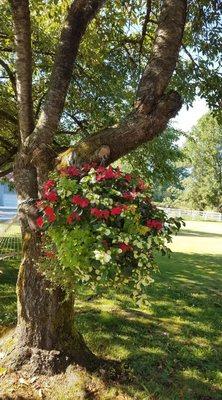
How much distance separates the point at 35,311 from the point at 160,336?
2825 mm

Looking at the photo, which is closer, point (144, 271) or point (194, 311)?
point (144, 271)

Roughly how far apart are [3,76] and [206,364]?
1019 centimetres

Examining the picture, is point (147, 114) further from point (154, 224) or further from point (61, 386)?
point (61, 386)

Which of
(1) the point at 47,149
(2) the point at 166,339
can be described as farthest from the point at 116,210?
(2) the point at 166,339

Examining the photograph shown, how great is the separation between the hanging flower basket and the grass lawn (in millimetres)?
1925

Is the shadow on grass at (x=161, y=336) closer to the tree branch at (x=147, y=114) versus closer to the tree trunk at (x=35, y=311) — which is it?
the tree trunk at (x=35, y=311)

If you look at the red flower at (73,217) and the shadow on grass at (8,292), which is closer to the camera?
the red flower at (73,217)

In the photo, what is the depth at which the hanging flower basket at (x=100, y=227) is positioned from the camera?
391cm

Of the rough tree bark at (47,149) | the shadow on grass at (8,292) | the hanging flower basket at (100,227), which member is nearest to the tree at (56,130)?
the rough tree bark at (47,149)

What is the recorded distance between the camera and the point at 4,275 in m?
10.8

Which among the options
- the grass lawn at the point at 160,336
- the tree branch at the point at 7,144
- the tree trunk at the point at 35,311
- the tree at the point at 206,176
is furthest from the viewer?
the tree at the point at 206,176

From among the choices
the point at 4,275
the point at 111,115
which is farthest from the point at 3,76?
the point at 4,275

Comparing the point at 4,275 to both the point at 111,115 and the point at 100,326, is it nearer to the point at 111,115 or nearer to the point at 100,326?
the point at 100,326

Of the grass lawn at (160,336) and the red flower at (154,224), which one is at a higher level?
the red flower at (154,224)
